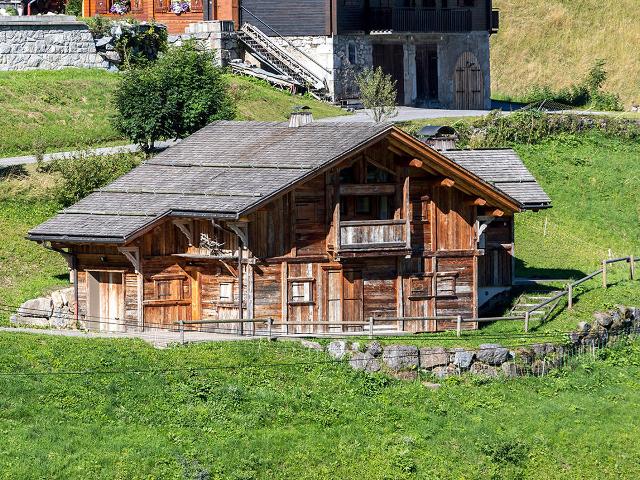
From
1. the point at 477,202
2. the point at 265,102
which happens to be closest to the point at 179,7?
the point at 265,102

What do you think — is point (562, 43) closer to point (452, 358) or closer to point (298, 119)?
point (298, 119)

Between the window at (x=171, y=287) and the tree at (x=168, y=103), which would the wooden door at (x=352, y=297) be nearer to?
the window at (x=171, y=287)

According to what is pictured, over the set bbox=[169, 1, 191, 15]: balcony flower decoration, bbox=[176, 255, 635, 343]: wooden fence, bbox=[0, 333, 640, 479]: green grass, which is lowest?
bbox=[0, 333, 640, 479]: green grass

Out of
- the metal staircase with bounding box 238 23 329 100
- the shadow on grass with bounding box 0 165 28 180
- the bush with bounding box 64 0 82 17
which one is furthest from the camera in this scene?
the bush with bounding box 64 0 82 17

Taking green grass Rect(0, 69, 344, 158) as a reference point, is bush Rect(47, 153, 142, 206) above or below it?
below

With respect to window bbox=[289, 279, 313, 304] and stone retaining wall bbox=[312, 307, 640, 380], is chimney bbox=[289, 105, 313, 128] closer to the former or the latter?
window bbox=[289, 279, 313, 304]

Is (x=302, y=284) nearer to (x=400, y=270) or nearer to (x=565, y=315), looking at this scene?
(x=400, y=270)

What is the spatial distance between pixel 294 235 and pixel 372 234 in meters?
2.06

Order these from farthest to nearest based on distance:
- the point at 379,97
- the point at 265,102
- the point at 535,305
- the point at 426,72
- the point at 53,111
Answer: the point at 426,72
the point at 265,102
the point at 379,97
the point at 53,111
the point at 535,305

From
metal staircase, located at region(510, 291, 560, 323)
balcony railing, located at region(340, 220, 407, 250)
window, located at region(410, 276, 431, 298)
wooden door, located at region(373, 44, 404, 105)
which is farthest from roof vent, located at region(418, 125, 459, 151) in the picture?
wooden door, located at region(373, 44, 404, 105)

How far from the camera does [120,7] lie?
76.8 m

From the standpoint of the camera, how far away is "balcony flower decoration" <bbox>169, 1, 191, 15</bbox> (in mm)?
75938

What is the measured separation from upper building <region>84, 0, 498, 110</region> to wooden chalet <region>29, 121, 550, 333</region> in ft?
87.9

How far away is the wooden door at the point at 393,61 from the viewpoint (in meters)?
75.6
